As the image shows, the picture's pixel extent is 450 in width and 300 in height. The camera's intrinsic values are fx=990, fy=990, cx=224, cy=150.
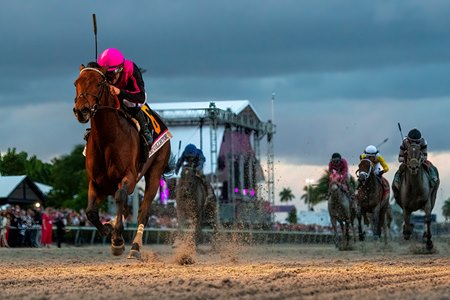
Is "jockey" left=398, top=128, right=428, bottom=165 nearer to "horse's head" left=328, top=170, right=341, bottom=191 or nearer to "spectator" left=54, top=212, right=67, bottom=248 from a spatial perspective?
"horse's head" left=328, top=170, right=341, bottom=191

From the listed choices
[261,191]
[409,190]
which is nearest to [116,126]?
[409,190]

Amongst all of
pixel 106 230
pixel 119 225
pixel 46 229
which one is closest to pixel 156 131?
pixel 106 230

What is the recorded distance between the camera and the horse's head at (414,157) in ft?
70.9

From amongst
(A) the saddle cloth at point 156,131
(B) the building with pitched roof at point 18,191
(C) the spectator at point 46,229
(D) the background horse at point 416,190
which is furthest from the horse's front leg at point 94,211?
(B) the building with pitched roof at point 18,191

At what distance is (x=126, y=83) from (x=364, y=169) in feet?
37.2

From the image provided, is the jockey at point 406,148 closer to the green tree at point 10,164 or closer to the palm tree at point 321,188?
the palm tree at point 321,188

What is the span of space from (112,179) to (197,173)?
385 inches

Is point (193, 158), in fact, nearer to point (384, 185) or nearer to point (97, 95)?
point (384, 185)

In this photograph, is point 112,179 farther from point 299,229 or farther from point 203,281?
point 299,229

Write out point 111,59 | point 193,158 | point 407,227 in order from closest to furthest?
point 111,59 → point 407,227 → point 193,158

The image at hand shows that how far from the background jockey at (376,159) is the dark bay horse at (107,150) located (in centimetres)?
1197

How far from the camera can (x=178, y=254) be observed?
17.5m

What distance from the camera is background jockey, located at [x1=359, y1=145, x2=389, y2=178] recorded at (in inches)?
1060

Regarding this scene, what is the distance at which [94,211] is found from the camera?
50.7 ft
